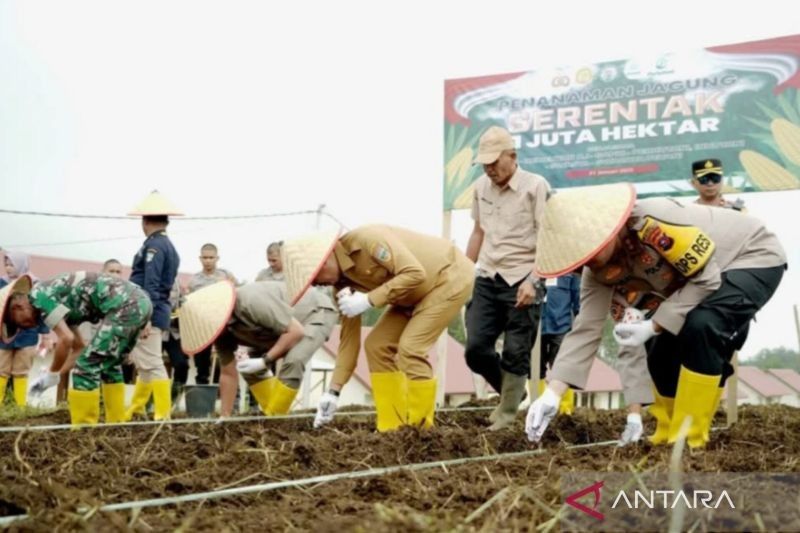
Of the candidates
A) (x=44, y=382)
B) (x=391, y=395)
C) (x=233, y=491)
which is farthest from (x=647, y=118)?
(x=233, y=491)

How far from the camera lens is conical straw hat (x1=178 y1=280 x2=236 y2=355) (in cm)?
559

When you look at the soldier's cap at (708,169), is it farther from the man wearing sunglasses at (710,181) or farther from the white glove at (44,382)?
the white glove at (44,382)

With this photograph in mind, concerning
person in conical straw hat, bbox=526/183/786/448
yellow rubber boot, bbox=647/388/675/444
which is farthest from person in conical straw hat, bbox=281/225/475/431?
yellow rubber boot, bbox=647/388/675/444

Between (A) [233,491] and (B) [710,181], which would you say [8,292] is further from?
(B) [710,181]

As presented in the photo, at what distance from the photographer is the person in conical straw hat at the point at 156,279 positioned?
6.20 meters

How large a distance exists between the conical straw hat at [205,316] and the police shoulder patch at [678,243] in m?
2.77

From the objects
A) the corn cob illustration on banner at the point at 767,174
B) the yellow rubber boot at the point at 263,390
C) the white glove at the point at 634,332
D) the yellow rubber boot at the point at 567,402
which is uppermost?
the corn cob illustration on banner at the point at 767,174

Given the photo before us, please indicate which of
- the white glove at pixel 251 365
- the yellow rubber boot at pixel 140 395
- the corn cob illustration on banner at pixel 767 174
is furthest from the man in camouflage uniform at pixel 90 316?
the corn cob illustration on banner at pixel 767 174

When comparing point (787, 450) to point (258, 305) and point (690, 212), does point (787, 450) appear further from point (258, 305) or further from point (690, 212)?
point (258, 305)

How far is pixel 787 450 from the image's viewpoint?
13.2 ft

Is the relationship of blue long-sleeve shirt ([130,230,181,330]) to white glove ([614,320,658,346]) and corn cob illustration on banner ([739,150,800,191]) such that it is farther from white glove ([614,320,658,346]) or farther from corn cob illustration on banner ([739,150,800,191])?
corn cob illustration on banner ([739,150,800,191])

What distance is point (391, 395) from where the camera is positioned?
487cm

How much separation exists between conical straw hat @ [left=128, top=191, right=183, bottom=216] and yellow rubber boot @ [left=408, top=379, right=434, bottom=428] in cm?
251

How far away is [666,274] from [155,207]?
3718 mm
